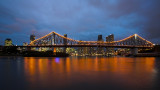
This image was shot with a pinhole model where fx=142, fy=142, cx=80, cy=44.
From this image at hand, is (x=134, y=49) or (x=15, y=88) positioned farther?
(x=134, y=49)

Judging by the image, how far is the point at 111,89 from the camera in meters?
7.71

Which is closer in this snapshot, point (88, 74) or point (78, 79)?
point (78, 79)

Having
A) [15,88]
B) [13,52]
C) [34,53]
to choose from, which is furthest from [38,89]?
[13,52]

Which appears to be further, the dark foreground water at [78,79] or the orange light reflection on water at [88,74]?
the orange light reflection on water at [88,74]

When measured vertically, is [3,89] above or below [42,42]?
below

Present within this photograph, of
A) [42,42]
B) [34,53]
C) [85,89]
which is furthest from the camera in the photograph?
[42,42]

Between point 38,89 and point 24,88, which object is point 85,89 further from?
point 24,88

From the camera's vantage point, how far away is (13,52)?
78.7m

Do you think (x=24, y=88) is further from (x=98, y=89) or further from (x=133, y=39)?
(x=133, y=39)

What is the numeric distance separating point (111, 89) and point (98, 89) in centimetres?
72

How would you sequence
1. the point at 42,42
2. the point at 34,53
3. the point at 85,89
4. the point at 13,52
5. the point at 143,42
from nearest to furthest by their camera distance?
the point at 85,89, the point at 34,53, the point at 42,42, the point at 143,42, the point at 13,52

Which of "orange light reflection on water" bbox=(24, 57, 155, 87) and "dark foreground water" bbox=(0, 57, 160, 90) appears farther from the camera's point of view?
"orange light reflection on water" bbox=(24, 57, 155, 87)

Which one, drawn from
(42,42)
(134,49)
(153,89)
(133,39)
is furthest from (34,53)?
(153,89)

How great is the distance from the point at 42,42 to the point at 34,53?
8.67 m
